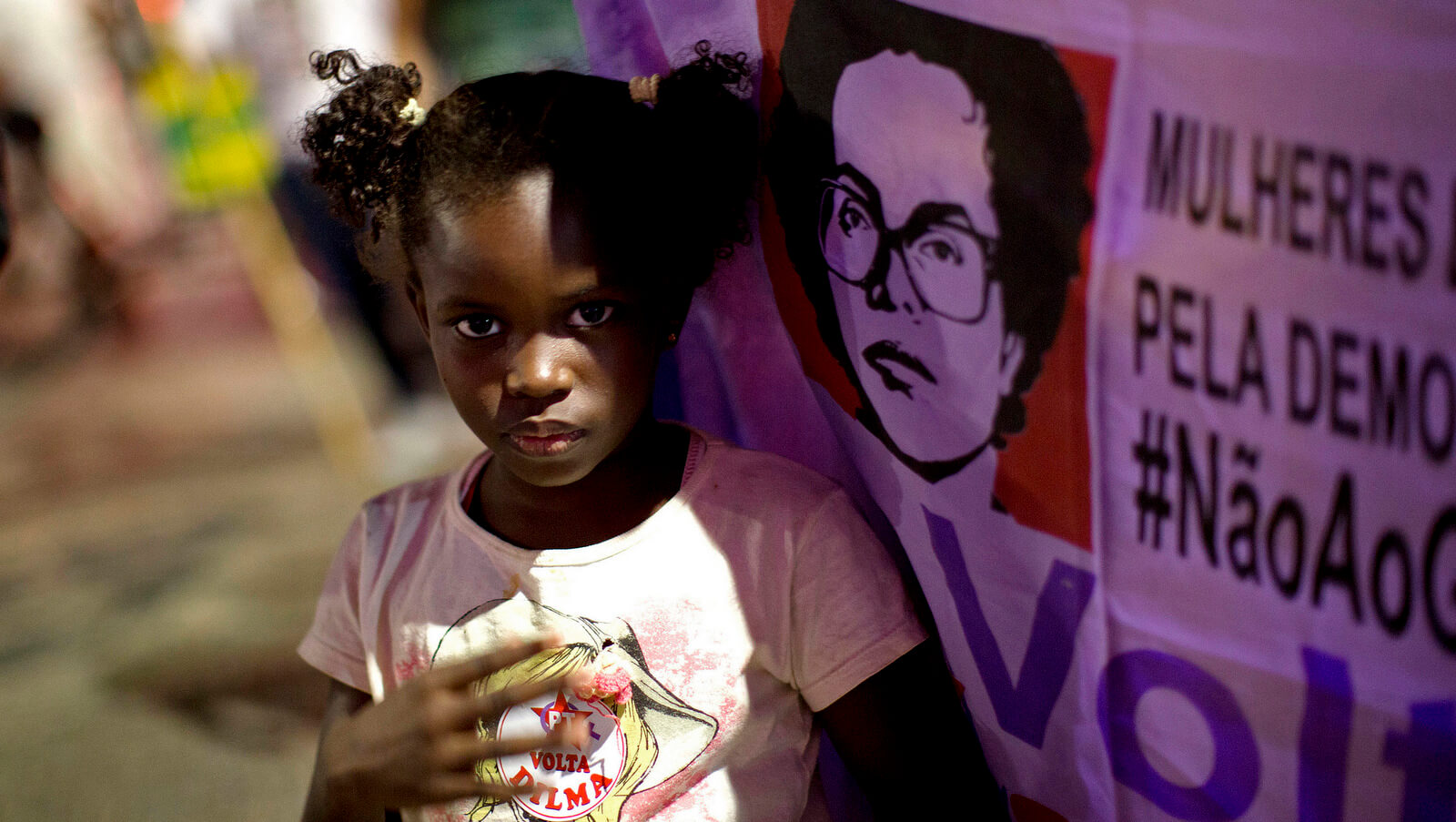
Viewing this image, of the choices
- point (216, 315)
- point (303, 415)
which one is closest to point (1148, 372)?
point (303, 415)

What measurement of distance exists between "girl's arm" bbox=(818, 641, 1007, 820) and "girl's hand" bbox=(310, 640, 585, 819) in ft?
1.00

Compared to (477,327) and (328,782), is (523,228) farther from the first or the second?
(328,782)

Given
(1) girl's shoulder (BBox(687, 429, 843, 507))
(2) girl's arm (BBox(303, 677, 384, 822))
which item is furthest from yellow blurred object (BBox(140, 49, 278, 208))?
(1) girl's shoulder (BBox(687, 429, 843, 507))

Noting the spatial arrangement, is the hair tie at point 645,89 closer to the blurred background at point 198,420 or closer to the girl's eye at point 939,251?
the blurred background at point 198,420

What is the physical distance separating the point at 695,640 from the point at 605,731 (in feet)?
0.40

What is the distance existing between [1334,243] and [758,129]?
0.60 meters

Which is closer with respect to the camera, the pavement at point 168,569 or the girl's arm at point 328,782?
the girl's arm at point 328,782

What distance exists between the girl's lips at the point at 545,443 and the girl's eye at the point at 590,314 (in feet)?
0.34

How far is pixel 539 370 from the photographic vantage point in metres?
1.06

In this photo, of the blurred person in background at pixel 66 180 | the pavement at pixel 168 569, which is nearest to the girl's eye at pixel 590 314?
the pavement at pixel 168 569

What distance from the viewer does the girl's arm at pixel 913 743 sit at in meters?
1.12

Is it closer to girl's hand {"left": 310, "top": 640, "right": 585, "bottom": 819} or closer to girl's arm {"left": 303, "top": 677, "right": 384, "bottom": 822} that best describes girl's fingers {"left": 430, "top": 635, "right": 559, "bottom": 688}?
girl's hand {"left": 310, "top": 640, "right": 585, "bottom": 819}

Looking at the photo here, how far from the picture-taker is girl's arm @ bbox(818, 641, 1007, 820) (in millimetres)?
1116

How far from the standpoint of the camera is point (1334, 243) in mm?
760
